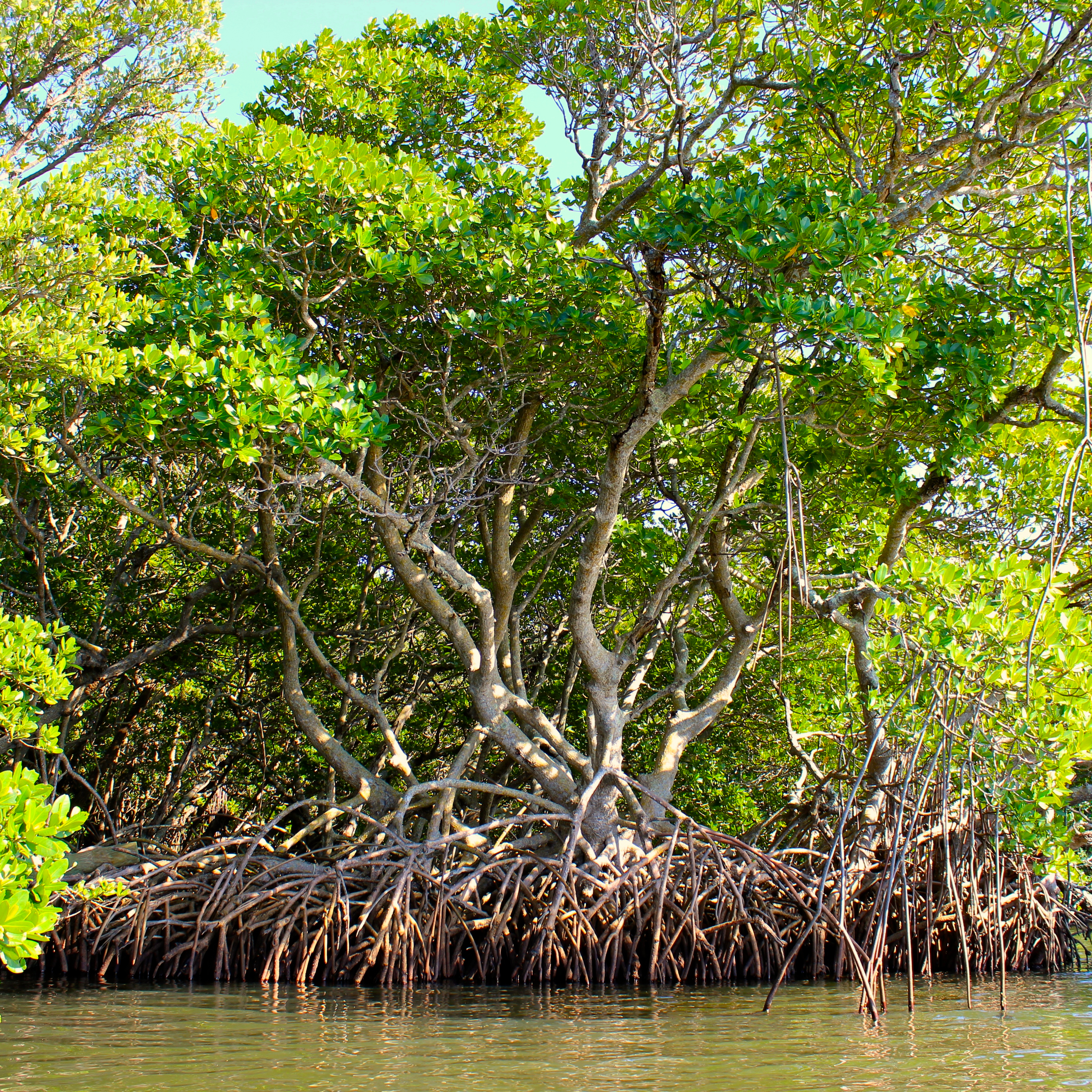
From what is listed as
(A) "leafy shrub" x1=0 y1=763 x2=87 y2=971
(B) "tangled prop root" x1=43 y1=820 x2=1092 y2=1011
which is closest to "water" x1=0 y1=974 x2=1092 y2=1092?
(B) "tangled prop root" x1=43 y1=820 x2=1092 y2=1011

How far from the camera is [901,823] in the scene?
4711mm

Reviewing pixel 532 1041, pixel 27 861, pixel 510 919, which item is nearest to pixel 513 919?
pixel 510 919

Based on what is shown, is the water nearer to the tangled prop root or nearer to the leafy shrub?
the tangled prop root

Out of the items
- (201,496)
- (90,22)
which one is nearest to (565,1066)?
(201,496)

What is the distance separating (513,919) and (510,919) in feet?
0.34

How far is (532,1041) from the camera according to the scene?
454cm

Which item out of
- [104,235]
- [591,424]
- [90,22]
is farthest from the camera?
[90,22]

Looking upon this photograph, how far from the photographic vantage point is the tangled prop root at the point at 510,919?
664 centimetres

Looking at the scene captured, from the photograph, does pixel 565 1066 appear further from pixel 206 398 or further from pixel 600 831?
pixel 206 398

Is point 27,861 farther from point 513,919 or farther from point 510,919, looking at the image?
point 513,919

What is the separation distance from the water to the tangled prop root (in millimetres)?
442

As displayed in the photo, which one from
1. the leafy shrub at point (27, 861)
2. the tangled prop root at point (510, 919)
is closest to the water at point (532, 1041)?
the tangled prop root at point (510, 919)

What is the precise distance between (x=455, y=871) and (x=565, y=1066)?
3278 millimetres

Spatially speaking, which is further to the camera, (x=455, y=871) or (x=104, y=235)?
(x=455, y=871)
